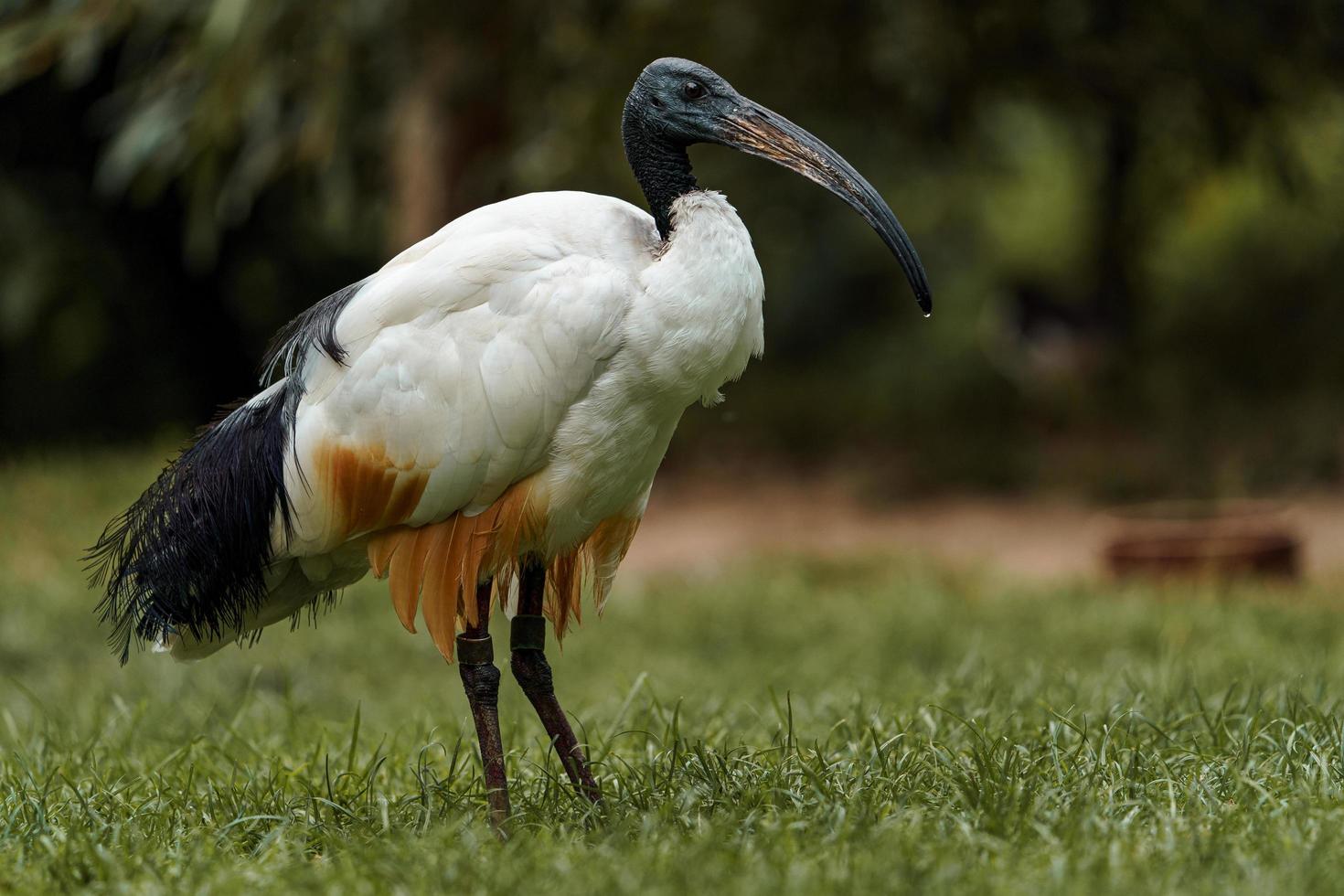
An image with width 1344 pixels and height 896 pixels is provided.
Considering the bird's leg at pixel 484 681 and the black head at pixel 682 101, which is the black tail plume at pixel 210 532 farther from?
the black head at pixel 682 101

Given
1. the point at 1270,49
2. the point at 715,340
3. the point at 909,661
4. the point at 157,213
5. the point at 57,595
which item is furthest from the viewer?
the point at 157,213

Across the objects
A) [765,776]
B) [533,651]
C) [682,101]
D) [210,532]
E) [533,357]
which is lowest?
[765,776]

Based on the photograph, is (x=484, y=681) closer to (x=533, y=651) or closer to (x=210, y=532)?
(x=533, y=651)

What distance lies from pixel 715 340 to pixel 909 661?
369 centimetres

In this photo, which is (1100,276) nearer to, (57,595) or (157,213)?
(157,213)

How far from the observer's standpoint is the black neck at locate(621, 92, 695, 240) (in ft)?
12.1

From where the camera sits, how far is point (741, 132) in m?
3.68

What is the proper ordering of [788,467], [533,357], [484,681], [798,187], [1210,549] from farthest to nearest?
1. [798,187]
2. [788,467]
3. [1210,549]
4. [484,681]
5. [533,357]

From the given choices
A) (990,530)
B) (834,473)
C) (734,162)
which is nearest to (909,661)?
(990,530)

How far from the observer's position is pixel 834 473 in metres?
12.8

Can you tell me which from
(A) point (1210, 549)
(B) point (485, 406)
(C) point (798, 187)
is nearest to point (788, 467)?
(C) point (798, 187)

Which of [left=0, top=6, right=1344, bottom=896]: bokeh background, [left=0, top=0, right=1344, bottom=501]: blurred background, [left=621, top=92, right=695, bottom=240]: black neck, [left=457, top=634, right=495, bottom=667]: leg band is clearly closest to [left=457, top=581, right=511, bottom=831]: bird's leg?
[left=457, top=634, right=495, bottom=667]: leg band

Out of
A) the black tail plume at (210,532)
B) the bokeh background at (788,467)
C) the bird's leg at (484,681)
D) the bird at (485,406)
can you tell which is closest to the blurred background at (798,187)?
the bokeh background at (788,467)

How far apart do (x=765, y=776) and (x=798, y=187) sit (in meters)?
12.6
